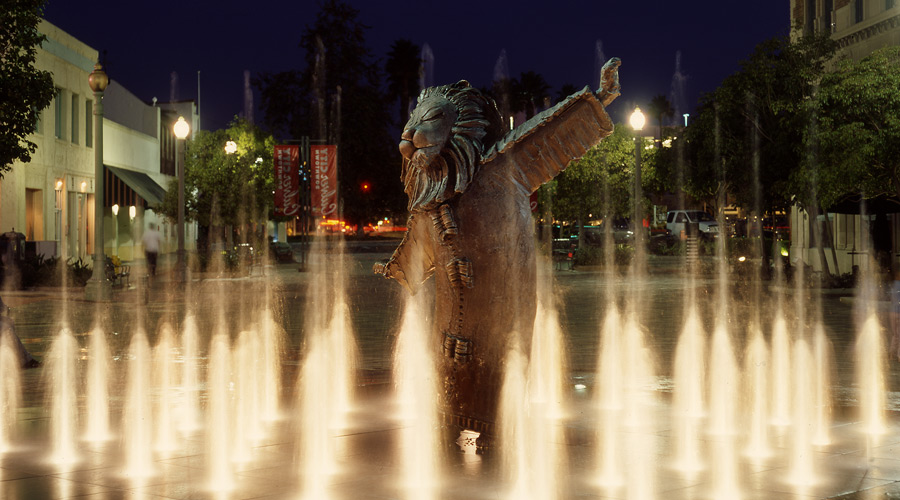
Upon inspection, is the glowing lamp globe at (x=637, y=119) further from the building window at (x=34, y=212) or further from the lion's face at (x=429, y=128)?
the building window at (x=34, y=212)

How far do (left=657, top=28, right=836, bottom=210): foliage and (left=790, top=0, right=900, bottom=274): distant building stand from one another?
1868 mm

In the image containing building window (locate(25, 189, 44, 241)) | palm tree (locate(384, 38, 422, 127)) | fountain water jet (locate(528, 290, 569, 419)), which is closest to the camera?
fountain water jet (locate(528, 290, 569, 419))

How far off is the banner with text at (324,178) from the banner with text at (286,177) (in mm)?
721

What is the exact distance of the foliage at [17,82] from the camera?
21500 millimetres

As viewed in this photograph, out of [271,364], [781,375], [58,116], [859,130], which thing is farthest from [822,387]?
[58,116]

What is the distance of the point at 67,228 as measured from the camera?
37.7 metres

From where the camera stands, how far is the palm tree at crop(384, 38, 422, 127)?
101194mm

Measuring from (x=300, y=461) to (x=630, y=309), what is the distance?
15.3 metres

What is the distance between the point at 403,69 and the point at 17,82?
81.6m

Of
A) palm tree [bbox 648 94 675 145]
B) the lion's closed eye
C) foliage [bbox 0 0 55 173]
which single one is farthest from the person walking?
palm tree [bbox 648 94 675 145]

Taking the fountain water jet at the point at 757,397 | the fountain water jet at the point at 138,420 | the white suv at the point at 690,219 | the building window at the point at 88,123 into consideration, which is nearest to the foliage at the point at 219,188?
the building window at the point at 88,123

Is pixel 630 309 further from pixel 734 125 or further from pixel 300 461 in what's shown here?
pixel 300 461

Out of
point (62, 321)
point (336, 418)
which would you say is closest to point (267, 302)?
point (62, 321)

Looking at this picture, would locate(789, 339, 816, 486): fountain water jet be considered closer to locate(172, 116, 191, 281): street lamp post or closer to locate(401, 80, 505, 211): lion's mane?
locate(401, 80, 505, 211): lion's mane
